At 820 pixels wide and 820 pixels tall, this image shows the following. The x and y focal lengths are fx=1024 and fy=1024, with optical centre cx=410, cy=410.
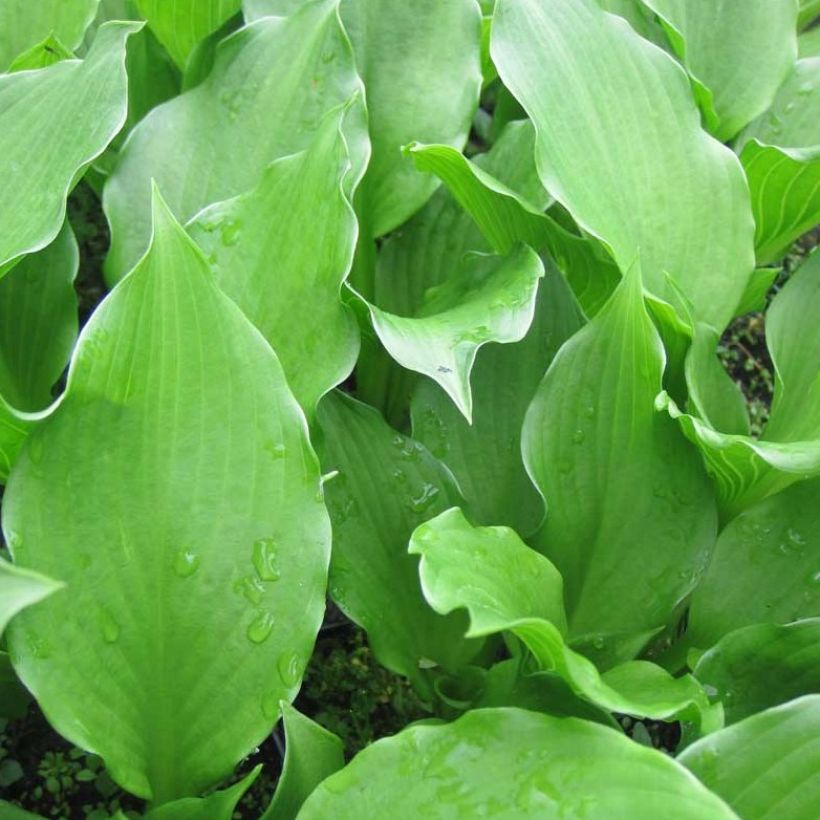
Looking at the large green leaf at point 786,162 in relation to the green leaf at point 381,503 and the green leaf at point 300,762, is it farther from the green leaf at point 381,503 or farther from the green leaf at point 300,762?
A: the green leaf at point 300,762

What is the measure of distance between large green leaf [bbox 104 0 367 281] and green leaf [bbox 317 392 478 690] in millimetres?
267

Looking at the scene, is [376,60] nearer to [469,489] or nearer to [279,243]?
[279,243]

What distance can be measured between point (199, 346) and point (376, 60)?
1.67 feet

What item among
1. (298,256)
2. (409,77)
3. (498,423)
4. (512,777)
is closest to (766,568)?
(498,423)

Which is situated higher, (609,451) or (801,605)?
(609,451)

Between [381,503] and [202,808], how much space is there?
280mm

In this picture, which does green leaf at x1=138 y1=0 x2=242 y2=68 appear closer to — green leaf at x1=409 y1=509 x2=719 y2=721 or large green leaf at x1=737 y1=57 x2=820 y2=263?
large green leaf at x1=737 y1=57 x2=820 y2=263

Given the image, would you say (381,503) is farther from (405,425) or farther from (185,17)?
(185,17)

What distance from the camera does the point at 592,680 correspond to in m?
0.67

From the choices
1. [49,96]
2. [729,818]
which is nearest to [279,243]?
[49,96]

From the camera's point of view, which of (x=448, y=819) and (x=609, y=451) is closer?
(x=448, y=819)

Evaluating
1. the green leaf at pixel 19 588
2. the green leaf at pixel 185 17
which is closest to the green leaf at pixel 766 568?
the green leaf at pixel 19 588

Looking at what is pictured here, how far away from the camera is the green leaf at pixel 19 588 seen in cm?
52

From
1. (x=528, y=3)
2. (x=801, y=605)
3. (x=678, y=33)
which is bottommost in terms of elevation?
(x=801, y=605)
